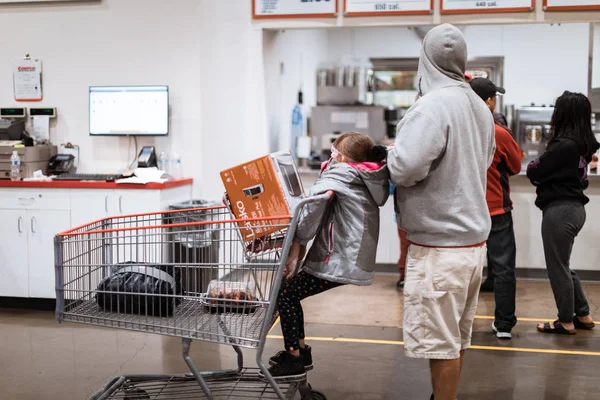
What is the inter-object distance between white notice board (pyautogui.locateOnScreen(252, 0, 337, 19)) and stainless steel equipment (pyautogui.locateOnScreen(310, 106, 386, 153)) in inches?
92.9

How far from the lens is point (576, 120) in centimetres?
417

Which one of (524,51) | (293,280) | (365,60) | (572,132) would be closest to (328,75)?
(365,60)

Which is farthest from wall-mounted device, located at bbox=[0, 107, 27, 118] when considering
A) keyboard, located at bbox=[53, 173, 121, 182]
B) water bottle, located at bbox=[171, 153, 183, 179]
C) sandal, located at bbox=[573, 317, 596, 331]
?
sandal, located at bbox=[573, 317, 596, 331]

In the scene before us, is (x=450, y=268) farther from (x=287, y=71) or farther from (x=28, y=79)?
(x=287, y=71)

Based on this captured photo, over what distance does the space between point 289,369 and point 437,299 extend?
792 millimetres

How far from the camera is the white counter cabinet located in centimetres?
507

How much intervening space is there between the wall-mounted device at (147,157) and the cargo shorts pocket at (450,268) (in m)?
3.54


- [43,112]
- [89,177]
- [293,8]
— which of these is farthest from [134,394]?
[293,8]

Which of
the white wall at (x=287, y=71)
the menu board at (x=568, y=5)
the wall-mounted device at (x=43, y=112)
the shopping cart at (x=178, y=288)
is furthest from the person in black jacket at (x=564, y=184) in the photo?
the wall-mounted device at (x=43, y=112)

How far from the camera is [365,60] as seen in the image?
31.9ft

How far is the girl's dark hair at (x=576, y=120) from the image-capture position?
4.14 metres

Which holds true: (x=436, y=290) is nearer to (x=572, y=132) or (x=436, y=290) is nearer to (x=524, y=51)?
(x=572, y=132)

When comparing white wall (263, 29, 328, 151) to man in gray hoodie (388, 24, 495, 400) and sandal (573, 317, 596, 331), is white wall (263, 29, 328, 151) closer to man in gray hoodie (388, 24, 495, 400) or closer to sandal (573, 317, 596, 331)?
sandal (573, 317, 596, 331)

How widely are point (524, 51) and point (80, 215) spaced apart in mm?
6693
